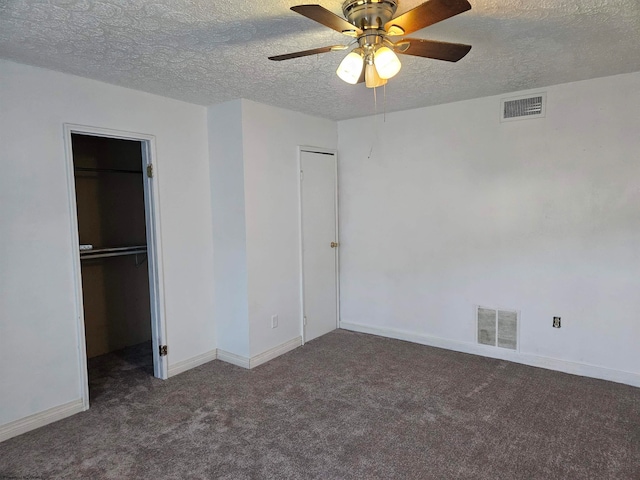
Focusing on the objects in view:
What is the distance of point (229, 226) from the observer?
3672mm

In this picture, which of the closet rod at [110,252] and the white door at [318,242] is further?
the white door at [318,242]

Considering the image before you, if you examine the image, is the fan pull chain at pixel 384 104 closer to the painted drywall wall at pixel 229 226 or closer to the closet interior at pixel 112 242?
the painted drywall wall at pixel 229 226

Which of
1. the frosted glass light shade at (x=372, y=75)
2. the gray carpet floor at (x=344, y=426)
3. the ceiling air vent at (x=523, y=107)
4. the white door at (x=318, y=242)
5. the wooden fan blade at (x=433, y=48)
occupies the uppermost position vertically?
the ceiling air vent at (x=523, y=107)

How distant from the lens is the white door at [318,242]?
4.19 meters

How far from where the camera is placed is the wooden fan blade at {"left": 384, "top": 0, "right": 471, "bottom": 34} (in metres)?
1.49

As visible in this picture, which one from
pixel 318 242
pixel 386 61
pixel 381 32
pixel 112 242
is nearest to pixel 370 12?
pixel 381 32

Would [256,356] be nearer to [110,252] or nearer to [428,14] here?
[110,252]

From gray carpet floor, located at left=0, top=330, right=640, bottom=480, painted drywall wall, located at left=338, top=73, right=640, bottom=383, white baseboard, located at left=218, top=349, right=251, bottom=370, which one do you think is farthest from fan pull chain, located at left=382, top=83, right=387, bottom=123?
white baseboard, located at left=218, top=349, right=251, bottom=370

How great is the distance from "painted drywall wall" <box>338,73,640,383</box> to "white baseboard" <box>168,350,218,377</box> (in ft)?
5.34

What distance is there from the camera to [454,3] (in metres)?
1.47

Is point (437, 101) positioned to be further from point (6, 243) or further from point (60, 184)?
point (6, 243)

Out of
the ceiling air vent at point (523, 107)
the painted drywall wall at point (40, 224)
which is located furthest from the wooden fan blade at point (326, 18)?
the ceiling air vent at point (523, 107)

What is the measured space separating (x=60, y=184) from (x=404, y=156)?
303 cm

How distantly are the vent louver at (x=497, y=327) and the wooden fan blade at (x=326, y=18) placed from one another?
2865 mm
